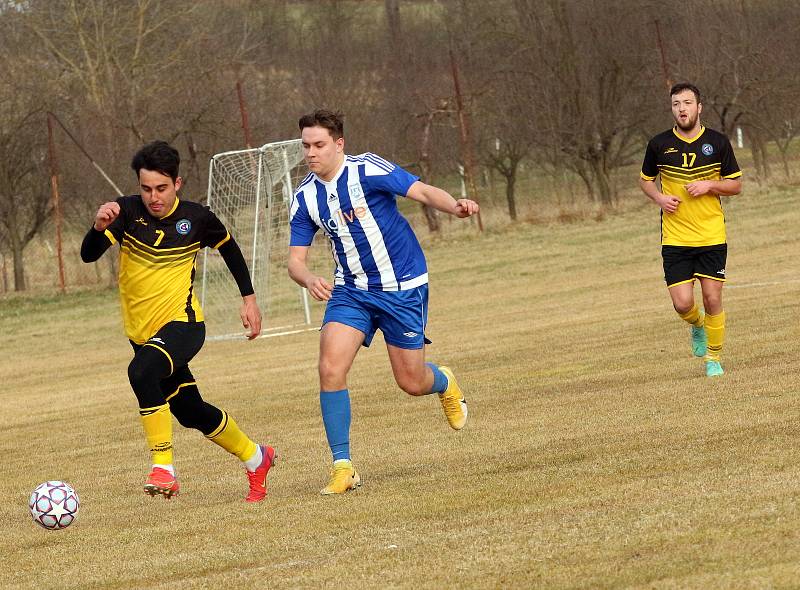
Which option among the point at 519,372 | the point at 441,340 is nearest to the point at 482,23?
the point at 441,340

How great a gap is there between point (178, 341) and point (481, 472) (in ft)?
5.89

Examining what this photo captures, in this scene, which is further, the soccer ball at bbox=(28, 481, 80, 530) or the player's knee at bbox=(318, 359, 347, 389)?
the player's knee at bbox=(318, 359, 347, 389)

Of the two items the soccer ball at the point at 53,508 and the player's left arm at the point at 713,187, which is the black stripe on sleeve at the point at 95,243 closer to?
the soccer ball at the point at 53,508

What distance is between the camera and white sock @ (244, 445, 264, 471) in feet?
24.2

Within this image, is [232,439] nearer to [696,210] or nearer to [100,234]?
[100,234]

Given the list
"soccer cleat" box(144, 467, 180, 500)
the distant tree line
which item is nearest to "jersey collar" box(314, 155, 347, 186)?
"soccer cleat" box(144, 467, 180, 500)

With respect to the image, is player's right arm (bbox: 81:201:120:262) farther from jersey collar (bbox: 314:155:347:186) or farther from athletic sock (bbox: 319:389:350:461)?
athletic sock (bbox: 319:389:350:461)

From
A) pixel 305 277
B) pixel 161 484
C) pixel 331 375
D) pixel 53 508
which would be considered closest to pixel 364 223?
pixel 305 277

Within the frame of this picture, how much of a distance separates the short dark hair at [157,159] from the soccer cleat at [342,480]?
1.82 meters

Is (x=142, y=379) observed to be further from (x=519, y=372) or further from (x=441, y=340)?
(x=441, y=340)

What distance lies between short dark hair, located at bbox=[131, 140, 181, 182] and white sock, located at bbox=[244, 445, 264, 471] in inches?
63.3

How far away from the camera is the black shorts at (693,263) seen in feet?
34.5

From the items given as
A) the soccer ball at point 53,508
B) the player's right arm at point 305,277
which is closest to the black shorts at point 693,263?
the player's right arm at point 305,277

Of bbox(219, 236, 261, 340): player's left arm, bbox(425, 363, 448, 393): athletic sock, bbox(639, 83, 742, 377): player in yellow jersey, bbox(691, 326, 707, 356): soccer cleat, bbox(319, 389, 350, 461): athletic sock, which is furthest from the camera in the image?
bbox(691, 326, 707, 356): soccer cleat
